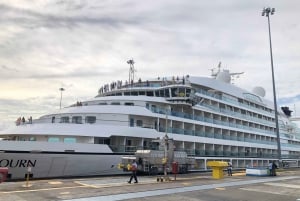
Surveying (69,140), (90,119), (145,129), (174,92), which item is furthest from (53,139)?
(174,92)

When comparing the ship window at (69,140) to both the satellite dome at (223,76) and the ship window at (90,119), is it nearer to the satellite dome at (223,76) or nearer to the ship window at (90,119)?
the ship window at (90,119)

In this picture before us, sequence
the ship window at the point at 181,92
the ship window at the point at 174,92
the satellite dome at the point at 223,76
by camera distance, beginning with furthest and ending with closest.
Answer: the satellite dome at the point at 223,76 → the ship window at the point at 174,92 → the ship window at the point at 181,92

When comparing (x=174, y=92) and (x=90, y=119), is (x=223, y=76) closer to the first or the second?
(x=174, y=92)

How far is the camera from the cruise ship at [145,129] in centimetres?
2181

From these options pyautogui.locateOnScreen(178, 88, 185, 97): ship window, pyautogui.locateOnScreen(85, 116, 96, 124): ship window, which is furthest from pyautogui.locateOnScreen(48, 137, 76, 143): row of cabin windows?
pyautogui.locateOnScreen(178, 88, 185, 97): ship window

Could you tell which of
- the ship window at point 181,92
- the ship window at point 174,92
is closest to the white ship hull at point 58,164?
the ship window at point 174,92

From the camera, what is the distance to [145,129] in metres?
28.2

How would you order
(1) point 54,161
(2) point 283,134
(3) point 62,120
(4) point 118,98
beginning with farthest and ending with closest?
(2) point 283,134 → (4) point 118,98 → (3) point 62,120 → (1) point 54,161

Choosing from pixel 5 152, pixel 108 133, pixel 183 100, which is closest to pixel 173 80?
pixel 183 100

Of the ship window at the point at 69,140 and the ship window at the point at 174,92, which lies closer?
the ship window at the point at 69,140

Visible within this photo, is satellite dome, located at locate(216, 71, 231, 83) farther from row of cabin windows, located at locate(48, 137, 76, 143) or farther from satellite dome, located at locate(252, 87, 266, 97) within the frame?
row of cabin windows, located at locate(48, 137, 76, 143)

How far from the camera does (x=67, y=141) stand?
24.6 m

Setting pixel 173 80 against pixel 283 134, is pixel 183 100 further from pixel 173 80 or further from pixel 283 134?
pixel 283 134

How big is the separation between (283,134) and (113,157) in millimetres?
42417
